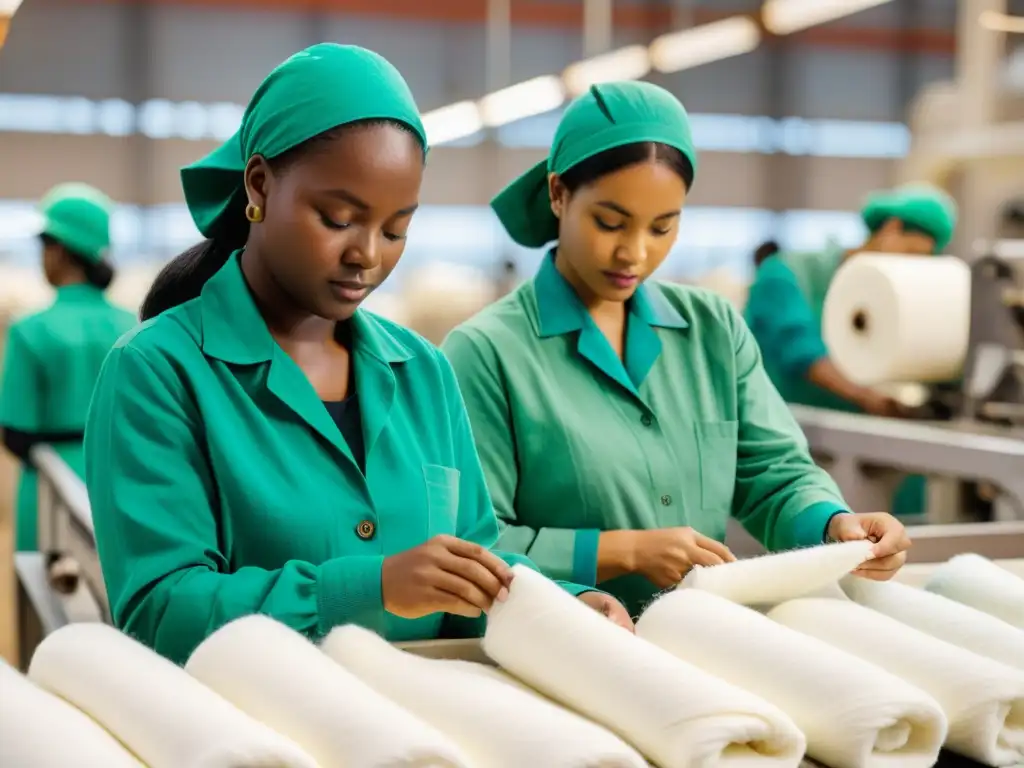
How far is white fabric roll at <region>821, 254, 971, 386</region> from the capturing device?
3449 mm

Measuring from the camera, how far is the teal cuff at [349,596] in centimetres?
111

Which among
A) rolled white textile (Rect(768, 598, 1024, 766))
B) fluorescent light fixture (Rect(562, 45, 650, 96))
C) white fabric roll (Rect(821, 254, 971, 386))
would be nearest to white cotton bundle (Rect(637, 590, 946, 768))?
rolled white textile (Rect(768, 598, 1024, 766))

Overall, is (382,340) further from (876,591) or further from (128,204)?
(128,204)

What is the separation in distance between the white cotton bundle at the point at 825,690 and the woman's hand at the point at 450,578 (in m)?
0.17

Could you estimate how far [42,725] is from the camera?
870mm

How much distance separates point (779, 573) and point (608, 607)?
0.17 meters

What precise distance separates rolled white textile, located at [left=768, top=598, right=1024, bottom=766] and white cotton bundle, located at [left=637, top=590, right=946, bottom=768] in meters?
0.03

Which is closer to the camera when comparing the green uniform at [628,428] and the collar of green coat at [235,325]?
the collar of green coat at [235,325]

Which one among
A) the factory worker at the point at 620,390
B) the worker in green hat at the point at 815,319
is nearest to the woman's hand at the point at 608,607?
the factory worker at the point at 620,390

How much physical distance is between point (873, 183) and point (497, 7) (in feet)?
10.7

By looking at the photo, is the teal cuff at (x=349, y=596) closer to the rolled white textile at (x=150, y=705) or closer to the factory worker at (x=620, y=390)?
the rolled white textile at (x=150, y=705)

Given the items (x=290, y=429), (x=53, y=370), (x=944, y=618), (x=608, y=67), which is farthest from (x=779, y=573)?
(x=608, y=67)

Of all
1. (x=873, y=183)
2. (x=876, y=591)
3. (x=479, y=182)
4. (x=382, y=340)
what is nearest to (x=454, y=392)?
(x=382, y=340)

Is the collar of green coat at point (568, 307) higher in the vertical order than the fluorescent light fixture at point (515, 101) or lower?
lower
